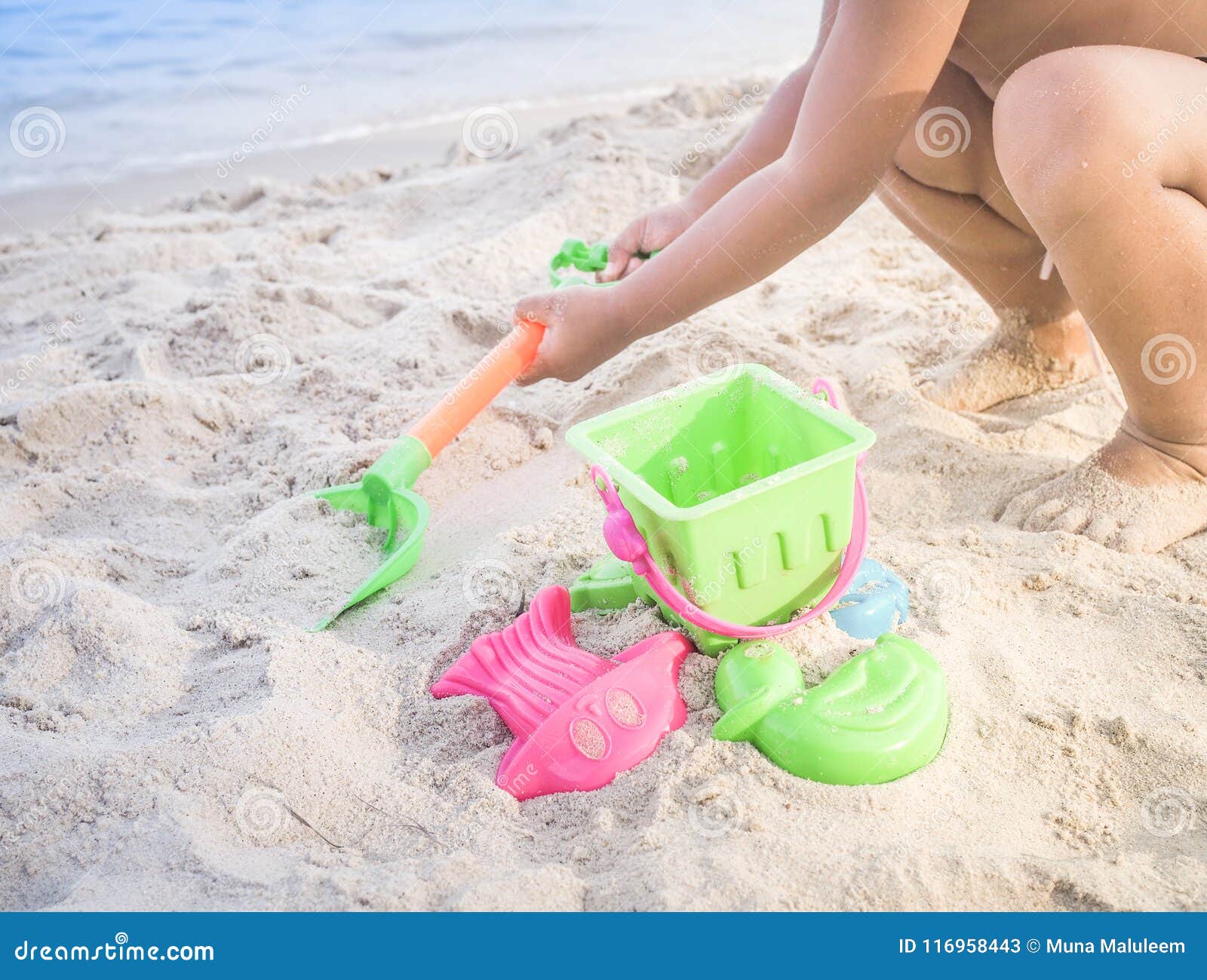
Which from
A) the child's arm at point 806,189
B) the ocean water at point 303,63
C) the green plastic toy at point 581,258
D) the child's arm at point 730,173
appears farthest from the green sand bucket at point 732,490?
the ocean water at point 303,63

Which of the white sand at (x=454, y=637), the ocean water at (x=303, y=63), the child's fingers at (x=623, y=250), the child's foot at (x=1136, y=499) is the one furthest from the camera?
the ocean water at (x=303, y=63)

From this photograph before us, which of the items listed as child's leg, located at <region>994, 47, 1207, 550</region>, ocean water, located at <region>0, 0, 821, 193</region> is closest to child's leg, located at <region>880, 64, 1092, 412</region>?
child's leg, located at <region>994, 47, 1207, 550</region>

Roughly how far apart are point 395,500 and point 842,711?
0.85 meters

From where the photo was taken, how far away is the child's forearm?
6.28 feet

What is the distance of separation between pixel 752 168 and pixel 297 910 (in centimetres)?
148

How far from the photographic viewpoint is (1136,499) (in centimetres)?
158

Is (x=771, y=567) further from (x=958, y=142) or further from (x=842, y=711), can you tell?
(x=958, y=142)

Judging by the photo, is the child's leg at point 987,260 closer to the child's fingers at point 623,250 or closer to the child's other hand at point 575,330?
the child's fingers at point 623,250

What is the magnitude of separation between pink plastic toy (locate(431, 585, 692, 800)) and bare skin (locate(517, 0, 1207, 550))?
0.51 metres

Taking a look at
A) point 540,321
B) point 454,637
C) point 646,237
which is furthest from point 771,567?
point 646,237

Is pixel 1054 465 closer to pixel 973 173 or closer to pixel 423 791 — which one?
pixel 973 173

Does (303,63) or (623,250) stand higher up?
(623,250)

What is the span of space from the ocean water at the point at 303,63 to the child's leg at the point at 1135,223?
350cm

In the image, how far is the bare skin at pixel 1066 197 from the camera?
1.41 metres
